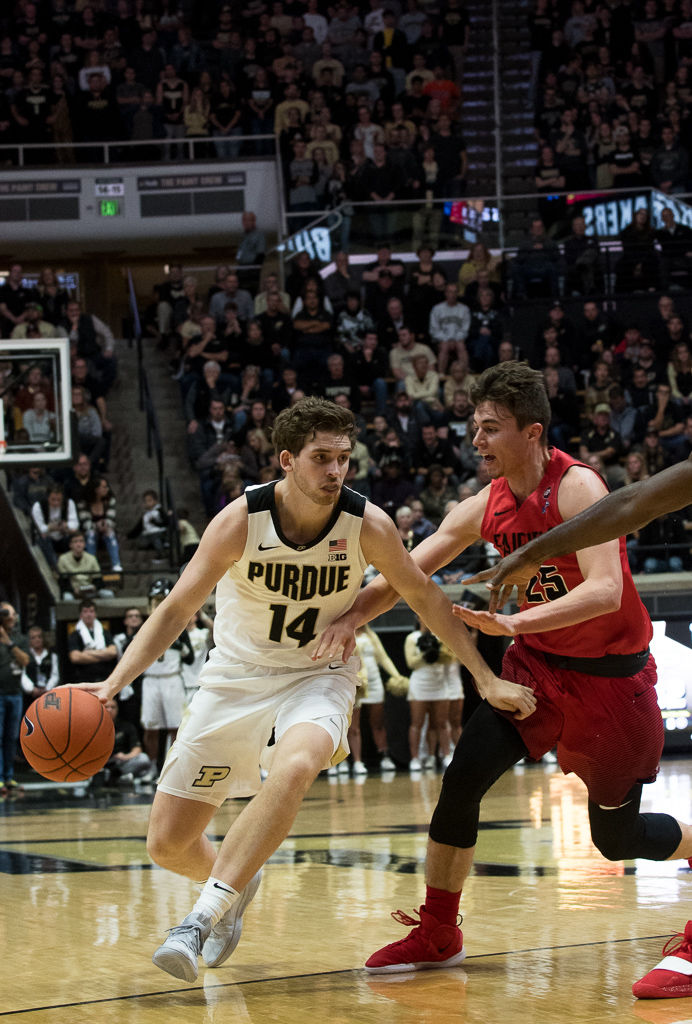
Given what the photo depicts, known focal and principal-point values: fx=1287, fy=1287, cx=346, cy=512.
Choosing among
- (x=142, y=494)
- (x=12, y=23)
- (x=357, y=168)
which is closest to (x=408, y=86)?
(x=357, y=168)

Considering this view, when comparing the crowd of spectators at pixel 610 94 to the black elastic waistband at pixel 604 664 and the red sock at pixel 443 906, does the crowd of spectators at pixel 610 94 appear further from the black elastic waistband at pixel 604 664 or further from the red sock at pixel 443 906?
the red sock at pixel 443 906

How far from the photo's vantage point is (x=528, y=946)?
4711mm

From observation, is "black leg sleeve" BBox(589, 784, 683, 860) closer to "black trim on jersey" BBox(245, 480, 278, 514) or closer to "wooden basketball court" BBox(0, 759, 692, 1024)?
"wooden basketball court" BBox(0, 759, 692, 1024)

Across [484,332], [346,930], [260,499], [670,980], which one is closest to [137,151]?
[484,332]

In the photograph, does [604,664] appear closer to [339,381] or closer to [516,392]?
[516,392]

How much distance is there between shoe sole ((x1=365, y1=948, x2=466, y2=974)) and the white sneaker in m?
0.72

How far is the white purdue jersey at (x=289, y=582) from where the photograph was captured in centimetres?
453

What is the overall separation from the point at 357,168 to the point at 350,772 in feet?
31.5

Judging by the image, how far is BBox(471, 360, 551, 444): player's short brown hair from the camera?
15.1 feet

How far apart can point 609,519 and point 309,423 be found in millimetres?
1305

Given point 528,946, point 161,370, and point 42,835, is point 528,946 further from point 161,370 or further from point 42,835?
point 161,370

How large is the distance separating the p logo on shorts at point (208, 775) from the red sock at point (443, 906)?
84 centimetres

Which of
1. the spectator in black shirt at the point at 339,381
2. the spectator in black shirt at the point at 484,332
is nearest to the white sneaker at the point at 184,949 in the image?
the spectator in black shirt at the point at 339,381

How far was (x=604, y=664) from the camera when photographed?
14.8ft
